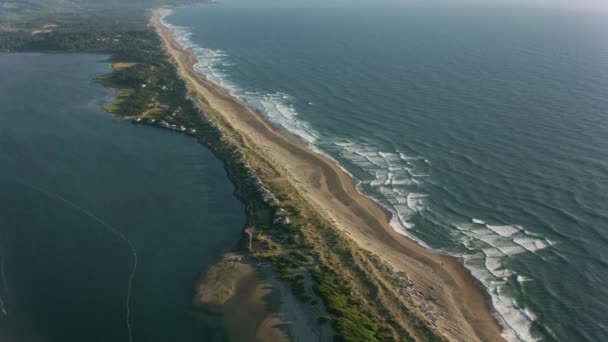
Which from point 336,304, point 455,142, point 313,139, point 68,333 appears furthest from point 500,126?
point 68,333

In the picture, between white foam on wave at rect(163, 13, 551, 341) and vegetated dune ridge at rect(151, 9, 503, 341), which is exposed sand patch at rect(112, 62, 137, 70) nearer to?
white foam on wave at rect(163, 13, 551, 341)

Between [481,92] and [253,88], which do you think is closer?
[481,92]

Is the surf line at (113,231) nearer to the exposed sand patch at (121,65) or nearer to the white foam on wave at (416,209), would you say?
the white foam on wave at (416,209)

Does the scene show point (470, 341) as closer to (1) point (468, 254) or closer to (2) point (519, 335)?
(2) point (519, 335)

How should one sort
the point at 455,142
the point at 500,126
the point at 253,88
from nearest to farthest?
the point at 455,142
the point at 500,126
the point at 253,88

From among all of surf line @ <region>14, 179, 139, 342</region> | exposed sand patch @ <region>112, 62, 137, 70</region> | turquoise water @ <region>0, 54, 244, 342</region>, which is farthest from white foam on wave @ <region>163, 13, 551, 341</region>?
exposed sand patch @ <region>112, 62, 137, 70</region>

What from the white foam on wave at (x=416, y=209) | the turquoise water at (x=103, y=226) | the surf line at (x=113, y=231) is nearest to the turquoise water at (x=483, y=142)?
the white foam on wave at (x=416, y=209)
